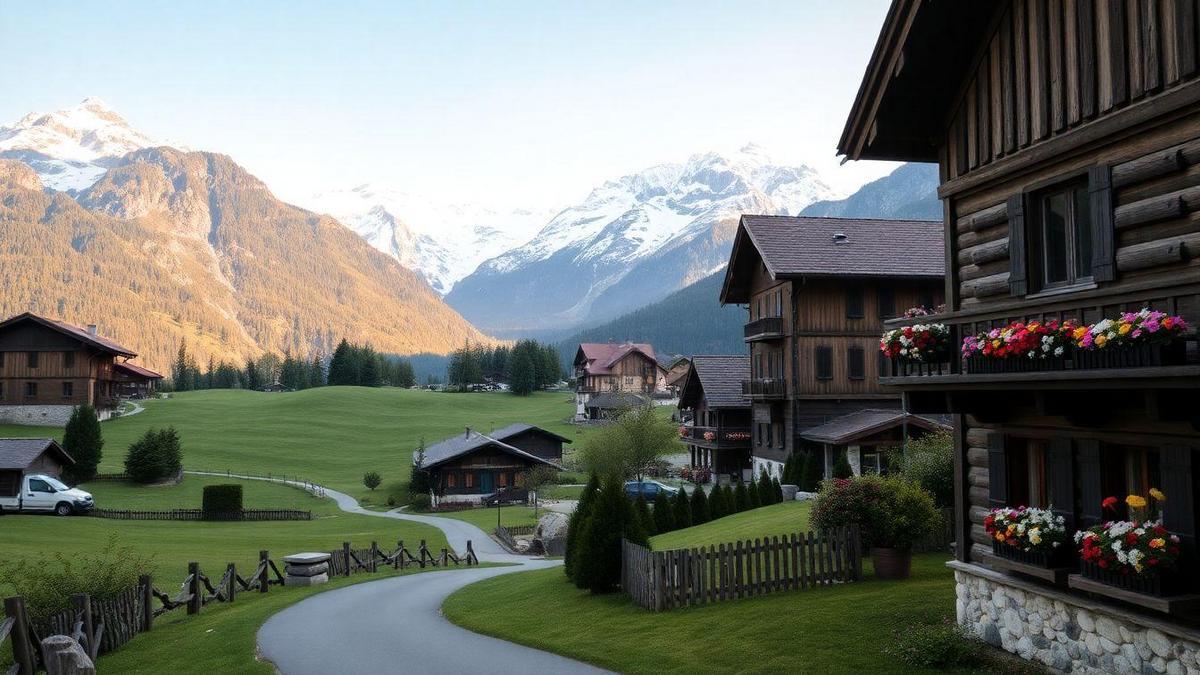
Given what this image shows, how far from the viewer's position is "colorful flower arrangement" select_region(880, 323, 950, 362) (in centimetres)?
1416

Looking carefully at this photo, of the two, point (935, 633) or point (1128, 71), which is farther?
point (935, 633)

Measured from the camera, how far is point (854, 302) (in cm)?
4597

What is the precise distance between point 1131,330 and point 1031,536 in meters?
3.46

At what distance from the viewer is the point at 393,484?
261 feet

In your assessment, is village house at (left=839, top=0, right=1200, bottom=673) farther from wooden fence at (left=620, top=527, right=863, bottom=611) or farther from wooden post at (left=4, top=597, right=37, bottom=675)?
wooden post at (left=4, top=597, right=37, bottom=675)

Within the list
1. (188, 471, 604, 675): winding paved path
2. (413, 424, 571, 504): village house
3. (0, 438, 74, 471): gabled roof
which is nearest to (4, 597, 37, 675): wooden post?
(188, 471, 604, 675): winding paved path

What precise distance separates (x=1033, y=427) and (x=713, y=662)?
20.9 feet

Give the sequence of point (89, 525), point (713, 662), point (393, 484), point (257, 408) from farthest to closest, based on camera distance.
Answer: point (257, 408) < point (393, 484) < point (89, 525) < point (713, 662)

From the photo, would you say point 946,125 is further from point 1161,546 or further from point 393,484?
point 393,484

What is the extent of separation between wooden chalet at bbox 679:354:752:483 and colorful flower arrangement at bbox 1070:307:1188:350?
4943cm

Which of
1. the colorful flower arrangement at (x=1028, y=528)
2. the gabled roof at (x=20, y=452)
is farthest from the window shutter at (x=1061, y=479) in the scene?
the gabled roof at (x=20, y=452)

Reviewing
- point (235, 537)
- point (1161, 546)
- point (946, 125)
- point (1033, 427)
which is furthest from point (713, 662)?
point (235, 537)

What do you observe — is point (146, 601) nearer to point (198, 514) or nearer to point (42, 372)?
point (198, 514)

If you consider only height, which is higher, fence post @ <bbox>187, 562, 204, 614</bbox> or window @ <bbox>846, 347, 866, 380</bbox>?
window @ <bbox>846, 347, 866, 380</bbox>
